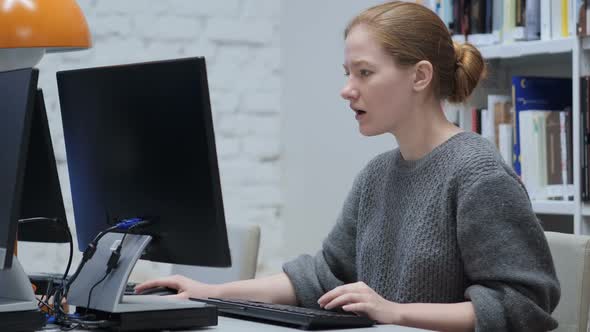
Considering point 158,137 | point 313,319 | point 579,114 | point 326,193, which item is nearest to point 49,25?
point 158,137

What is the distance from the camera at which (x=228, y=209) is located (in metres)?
3.47

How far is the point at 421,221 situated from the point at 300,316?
0.35 meters

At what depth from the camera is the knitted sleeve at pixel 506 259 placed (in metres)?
1.50

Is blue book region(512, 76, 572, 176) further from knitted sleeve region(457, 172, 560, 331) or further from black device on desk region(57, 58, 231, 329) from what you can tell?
black device on desk region(57, 58, 231, 329)

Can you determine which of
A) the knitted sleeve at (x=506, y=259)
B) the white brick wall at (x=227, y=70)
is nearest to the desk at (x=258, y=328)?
the knitted sleeve at (x=506, y=259)

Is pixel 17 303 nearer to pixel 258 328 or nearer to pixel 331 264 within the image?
pixel 258 328

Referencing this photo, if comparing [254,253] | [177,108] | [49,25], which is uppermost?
[49,25]

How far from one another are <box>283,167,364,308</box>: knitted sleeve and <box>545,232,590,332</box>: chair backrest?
1.29ft

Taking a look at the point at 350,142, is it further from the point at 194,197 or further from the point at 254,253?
the point at 194,197

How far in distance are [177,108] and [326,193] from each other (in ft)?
7.08

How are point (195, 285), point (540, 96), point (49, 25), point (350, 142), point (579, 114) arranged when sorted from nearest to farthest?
point (195, 285)
point (49, 25)
point (579, 114)
point (540, 96)
point (350, 142)

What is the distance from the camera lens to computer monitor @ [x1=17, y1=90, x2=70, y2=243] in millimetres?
1620

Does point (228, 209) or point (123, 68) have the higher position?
point (123, 68)

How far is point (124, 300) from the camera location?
150cm
